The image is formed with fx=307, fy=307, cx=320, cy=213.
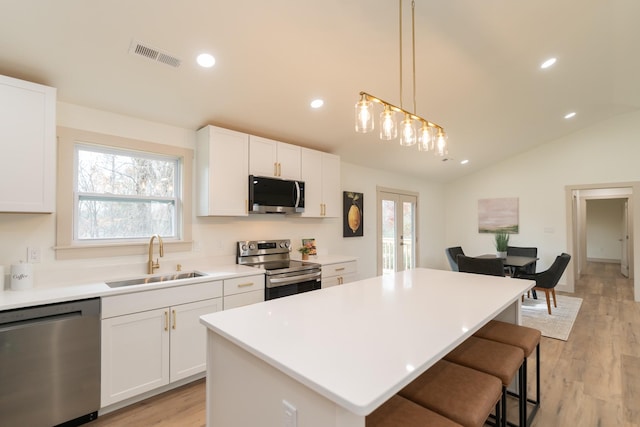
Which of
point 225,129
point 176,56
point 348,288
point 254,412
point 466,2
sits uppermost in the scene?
point 466,2

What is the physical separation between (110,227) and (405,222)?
5.02 metres

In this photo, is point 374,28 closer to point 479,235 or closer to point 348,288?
point 348,288

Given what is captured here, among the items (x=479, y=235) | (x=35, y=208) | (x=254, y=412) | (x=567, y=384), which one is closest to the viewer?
(x=254, y=412)

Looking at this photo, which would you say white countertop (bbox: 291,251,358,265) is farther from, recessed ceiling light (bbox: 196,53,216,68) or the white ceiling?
recessed ceiling light (bbox: 196,53,216,68)

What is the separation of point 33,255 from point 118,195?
2.41 feet

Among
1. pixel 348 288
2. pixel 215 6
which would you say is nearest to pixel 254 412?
pixel 348 288

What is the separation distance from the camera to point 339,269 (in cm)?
369

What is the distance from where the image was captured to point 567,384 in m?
2.55

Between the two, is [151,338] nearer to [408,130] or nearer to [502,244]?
[408,130]

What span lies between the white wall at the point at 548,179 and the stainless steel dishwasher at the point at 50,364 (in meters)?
7.05

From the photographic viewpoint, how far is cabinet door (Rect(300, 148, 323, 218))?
378cm

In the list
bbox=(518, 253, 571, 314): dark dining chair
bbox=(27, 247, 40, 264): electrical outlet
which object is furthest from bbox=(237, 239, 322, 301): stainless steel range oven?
bbox=(518, 253, 571, 314): dark dining chair

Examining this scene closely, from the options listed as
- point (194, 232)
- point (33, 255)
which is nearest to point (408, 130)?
point (194, 232)

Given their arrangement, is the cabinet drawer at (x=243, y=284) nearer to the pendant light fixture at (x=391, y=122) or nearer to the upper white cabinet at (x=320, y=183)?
the upper white cabinet at (x=320, y=183)
